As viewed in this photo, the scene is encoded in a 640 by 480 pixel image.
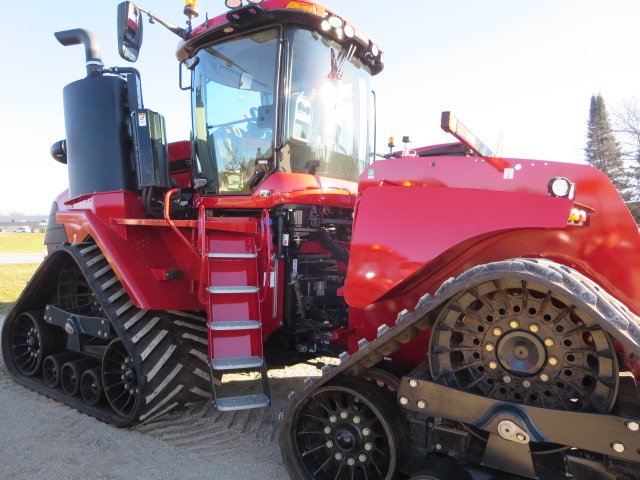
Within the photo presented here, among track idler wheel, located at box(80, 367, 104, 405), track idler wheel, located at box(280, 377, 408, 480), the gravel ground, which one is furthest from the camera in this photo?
track idler wheel, located at box(80, 367, 104, 405)

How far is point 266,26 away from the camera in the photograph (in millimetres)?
3680

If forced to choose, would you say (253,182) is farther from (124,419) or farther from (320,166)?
(124,419)

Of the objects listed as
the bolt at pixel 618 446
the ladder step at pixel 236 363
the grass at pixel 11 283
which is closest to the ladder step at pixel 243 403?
the ladder step at pixel 236 363

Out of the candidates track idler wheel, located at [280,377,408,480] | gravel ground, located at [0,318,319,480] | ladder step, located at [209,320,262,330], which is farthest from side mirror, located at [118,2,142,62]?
track idler wheel, located at [280,377,408,480]

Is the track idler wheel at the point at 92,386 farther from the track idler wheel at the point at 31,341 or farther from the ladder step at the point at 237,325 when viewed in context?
the ladder step at the point at 237,325

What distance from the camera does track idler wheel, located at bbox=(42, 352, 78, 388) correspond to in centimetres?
423

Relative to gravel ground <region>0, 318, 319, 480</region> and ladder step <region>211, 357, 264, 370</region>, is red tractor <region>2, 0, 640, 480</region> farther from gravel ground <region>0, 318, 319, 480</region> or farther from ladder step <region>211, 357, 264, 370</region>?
gravel ground <region>0, 318, 319, 480</region>

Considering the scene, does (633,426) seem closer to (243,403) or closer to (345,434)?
(345,434)

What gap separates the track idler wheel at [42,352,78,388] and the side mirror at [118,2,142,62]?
269cm

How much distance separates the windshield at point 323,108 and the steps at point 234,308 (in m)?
0.73

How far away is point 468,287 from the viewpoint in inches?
74.5

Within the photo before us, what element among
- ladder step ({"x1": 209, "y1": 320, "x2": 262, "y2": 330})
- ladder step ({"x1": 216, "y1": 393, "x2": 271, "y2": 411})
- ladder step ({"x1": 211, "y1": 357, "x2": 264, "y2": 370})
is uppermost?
ladder step ({"x1": 209, "y1": 320, "x2": 262, "y2": 330})

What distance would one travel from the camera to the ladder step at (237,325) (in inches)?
A: 127

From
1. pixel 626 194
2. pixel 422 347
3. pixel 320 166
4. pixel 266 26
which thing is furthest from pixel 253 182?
pixel 626 194
